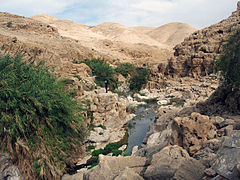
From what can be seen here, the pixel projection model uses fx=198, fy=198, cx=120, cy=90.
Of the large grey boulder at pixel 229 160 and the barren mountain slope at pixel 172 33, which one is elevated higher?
the barren mountain slope at pixel 172 33

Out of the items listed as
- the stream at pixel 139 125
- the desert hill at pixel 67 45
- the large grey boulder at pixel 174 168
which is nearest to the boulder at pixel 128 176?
the large grey boulder at pixel 174 168

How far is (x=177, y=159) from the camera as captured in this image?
12.9 feet

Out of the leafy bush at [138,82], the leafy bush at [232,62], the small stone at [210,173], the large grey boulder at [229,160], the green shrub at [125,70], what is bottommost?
the leafy bush at [138,82]

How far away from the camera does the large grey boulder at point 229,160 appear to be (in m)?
2.86

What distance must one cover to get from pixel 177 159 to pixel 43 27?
42411 mm

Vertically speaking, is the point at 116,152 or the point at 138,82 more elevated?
the point at 138,82

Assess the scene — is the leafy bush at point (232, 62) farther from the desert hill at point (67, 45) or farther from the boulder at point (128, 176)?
the desert hill at point (67, 45)

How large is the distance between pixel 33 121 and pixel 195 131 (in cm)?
536

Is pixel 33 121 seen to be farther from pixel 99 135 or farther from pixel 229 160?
pixel 229 160

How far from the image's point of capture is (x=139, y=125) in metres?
14.9

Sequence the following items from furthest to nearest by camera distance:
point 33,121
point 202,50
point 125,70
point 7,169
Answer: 1. point 125,70
2. point 202,50
3. point 33,121
4. point 7,169

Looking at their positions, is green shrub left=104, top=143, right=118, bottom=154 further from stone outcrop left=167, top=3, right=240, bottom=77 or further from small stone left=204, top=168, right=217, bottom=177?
stone outcrop left=167, top=3, right=240, bottom=77

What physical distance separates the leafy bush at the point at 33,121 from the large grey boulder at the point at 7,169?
162mm

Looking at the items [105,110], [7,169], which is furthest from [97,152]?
[7,169]
